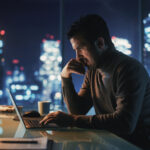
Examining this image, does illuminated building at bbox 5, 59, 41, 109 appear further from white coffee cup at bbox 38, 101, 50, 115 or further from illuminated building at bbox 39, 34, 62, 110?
white coffee cup at bbox 38, 101, 50, 115

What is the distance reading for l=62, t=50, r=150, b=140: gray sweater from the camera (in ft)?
3.80

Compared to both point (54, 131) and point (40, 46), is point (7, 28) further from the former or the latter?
point (54, 131)

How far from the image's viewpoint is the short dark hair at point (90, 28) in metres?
1.43

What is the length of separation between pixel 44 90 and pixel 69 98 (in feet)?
17.5

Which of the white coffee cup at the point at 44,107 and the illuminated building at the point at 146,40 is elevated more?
the illuminated building at the point at 146,40

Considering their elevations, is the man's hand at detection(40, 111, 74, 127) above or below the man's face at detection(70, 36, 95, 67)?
below

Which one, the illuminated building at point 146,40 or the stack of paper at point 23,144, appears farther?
the illuminated building at point 146,40

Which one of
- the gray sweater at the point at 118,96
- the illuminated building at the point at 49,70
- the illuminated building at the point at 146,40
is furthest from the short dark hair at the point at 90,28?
the illuminated building at the point at 49,70

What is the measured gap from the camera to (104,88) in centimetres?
141

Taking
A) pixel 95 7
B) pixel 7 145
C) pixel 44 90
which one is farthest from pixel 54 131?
pixel 44 90

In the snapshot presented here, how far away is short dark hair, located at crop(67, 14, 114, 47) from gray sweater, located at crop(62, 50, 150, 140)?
4.5 inches

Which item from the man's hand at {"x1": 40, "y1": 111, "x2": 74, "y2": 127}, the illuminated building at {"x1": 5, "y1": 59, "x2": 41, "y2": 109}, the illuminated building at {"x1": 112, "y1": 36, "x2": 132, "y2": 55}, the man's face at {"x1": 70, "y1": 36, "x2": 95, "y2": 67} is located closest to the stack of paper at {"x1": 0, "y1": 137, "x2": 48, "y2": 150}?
the man's hand at {"x1": 40, "y1": 111, "x2": 74, "y2": 127}

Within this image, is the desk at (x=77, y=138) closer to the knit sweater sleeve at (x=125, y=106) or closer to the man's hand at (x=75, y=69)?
the knit sweater sleeve at (x=125, y=106)

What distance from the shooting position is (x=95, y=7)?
4.72 meters
